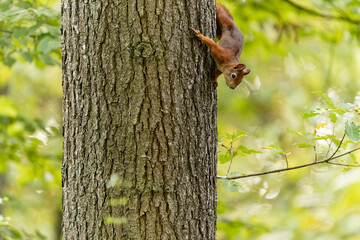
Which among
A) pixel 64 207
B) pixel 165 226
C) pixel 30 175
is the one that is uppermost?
pixel 30 175

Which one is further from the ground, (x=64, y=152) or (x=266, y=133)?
(x=266, y=133)

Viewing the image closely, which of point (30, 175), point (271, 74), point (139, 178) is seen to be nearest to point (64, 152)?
point (139, 178)

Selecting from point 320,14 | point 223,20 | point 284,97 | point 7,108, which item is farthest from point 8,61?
point 284,97

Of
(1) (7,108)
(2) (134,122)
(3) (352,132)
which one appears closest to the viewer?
(2) (134,122)

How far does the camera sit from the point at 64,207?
1645mm

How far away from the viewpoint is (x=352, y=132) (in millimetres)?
1662

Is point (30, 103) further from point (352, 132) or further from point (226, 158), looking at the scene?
point (352, 132)

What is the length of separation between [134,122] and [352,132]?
2.81ft

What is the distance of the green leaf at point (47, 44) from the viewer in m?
2.36

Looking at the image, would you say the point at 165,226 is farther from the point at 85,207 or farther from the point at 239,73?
the point at 239,73

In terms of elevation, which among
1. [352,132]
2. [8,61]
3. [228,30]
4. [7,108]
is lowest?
[352,132]

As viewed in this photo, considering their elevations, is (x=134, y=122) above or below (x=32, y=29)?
below

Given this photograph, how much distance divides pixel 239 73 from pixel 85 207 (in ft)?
3.00

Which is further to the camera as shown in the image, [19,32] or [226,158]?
[19,32]
